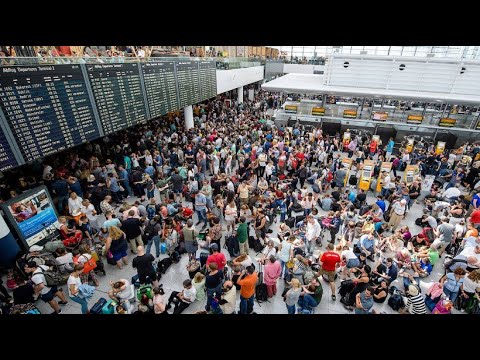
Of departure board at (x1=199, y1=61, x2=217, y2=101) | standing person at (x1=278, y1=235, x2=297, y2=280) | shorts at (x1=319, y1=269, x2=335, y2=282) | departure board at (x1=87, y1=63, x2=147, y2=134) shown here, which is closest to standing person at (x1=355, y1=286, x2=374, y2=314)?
shorts at (x1=319, y1=269, x2=335, y2=282)

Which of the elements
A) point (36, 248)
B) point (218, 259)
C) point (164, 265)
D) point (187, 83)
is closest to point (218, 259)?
point (218, 259)

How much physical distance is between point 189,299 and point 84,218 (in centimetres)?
395

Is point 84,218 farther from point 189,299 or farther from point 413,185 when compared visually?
point 413,185

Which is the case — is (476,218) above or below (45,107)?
below

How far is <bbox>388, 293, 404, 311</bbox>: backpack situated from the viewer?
5.50 m

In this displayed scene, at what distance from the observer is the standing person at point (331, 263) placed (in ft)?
18.5

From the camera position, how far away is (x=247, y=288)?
489 cm

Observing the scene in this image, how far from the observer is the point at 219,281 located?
16.6 feet

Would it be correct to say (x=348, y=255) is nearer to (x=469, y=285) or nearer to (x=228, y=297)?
(x=469, y=285)

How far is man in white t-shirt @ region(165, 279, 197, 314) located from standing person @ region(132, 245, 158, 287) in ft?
2.14

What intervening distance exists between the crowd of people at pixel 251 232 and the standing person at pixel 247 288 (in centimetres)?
2

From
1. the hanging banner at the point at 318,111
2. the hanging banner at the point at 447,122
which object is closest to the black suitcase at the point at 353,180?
the hanging banner at the point at 318,111

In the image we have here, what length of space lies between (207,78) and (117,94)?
7211 mm

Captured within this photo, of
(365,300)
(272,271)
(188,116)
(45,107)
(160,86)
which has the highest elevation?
(45,107)
